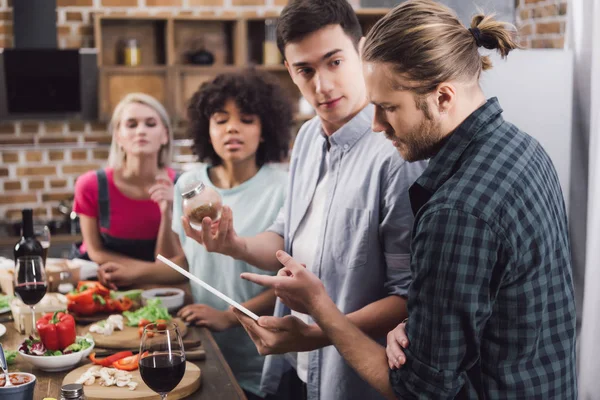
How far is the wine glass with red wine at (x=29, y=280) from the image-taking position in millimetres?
1741

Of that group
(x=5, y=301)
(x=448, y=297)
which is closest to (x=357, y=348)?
(x=448, y=297)

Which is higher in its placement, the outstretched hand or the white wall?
the white wall

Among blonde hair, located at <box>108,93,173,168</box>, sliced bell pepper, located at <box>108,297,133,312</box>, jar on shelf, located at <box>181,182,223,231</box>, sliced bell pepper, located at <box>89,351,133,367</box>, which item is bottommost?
sliced bell pepper, located at <box>108,297,133,312</box>

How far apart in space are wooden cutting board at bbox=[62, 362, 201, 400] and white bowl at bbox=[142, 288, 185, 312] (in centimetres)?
56

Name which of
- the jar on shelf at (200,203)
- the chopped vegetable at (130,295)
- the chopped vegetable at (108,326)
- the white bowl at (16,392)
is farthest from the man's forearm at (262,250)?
the white bowl at (16,392)

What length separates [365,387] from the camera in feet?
5.52

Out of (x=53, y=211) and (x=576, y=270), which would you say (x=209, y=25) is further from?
(x=576, y=270)

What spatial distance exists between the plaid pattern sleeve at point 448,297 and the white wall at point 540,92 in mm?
1067

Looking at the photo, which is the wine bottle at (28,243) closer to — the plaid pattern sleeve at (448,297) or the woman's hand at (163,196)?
the woman's hand at (163,196)

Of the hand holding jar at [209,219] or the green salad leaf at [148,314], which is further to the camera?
the green salad leaf at [148,314]

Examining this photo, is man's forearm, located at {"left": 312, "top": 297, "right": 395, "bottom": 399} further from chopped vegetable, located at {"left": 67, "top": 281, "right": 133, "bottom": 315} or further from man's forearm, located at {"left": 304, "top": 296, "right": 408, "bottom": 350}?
chopped vegetable, located at {"left": 67, "top": 281, "right": 133, "bottom": 315}

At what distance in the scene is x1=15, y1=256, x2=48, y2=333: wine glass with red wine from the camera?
1741mm

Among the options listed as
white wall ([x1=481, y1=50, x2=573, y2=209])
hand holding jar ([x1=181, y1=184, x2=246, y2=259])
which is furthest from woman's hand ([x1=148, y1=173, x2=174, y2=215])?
white wall ([x1=481, y1=50, x2=573, y2=209])

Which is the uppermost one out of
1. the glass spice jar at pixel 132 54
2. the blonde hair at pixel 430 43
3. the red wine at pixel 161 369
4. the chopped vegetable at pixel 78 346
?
the glass spice jar at pixel 132 54
